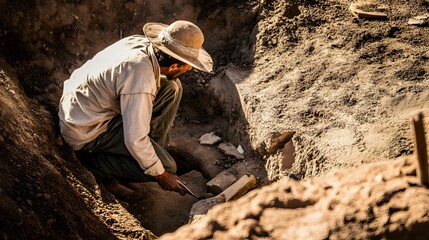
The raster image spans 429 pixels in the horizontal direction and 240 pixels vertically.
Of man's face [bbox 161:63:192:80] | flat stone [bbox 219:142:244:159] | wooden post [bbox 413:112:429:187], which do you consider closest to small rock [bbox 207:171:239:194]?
flat stone [bbox 219:142:244:159]

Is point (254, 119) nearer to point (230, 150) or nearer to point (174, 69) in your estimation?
point (230, 150)

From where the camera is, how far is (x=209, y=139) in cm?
507

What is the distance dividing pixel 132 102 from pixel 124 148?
58 centimetres

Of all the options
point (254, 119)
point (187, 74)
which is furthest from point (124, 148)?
point (187, 74)

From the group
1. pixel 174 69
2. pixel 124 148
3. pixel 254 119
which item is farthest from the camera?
pixel 254 119

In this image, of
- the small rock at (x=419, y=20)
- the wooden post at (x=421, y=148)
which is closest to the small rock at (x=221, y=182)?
the small rock at (x=419, y=20)

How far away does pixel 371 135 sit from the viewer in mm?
3877

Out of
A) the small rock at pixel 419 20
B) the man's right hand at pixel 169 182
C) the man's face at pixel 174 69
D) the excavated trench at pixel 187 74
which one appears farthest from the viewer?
the small rock at pixel 419 20

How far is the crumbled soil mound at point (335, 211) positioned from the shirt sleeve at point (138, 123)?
1530 millimetres

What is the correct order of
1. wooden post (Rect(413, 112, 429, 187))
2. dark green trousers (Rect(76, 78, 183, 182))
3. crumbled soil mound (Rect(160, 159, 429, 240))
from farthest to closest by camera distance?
dark green trousers (Rect(76, 78, 183, 182)), crumbled soil mound (Rect(160, 159, 429, 240)), wooden post (Rect(413, 112, 429, 187))

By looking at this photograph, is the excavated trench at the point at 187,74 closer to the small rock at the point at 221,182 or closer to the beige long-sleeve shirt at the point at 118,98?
the small rock at the point at 221,182

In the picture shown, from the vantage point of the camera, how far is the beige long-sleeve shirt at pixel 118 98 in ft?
12.5

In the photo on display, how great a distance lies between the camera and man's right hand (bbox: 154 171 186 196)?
413cm

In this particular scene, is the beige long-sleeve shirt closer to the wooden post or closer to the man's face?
the man's face
